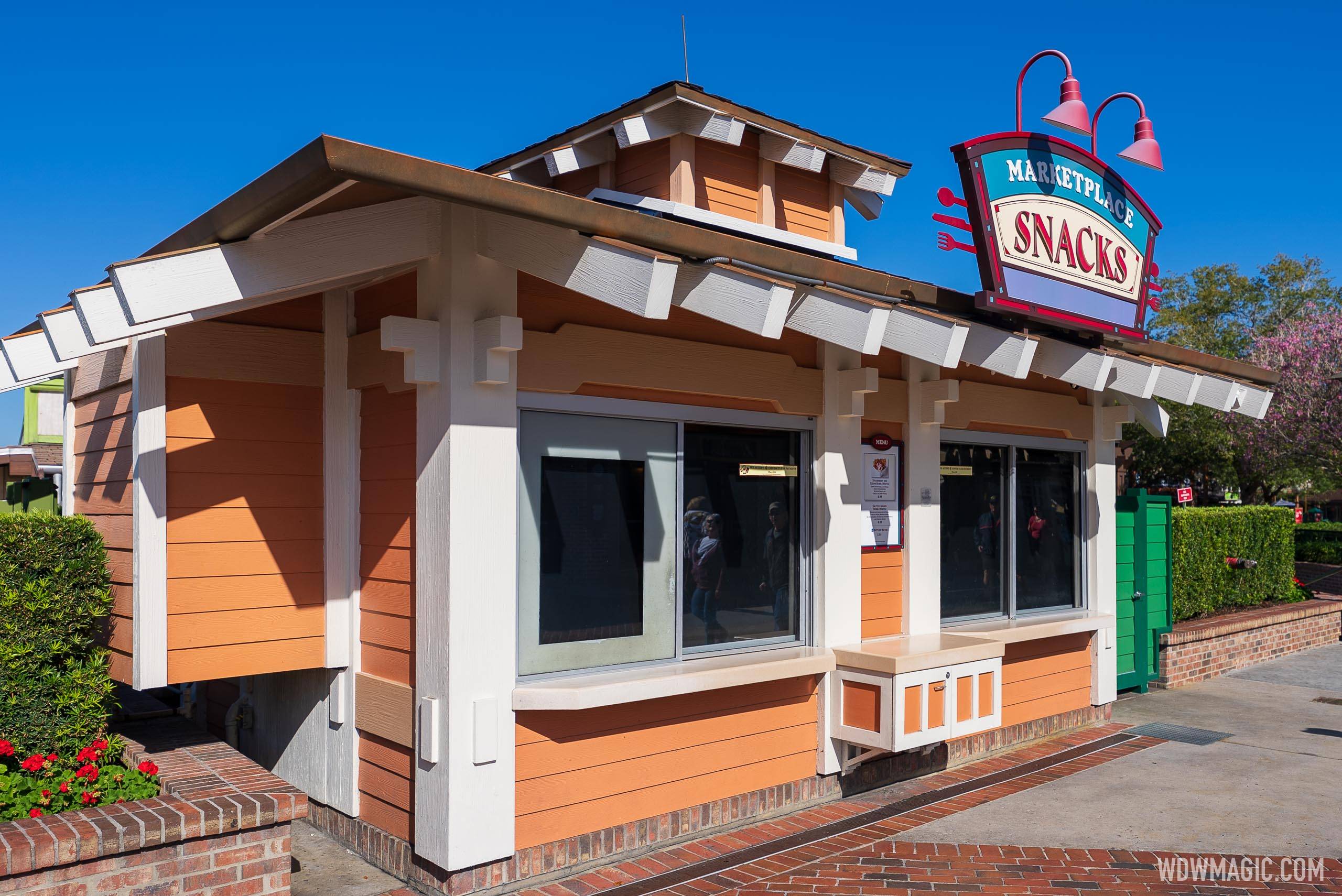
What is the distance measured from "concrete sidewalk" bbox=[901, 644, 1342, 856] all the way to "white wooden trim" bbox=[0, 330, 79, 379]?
496 centimetres

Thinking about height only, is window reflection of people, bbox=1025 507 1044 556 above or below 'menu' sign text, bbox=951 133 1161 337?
below

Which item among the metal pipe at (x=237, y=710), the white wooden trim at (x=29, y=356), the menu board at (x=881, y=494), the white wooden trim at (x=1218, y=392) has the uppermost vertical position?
the white wooden trim at (x=1218, y=392)

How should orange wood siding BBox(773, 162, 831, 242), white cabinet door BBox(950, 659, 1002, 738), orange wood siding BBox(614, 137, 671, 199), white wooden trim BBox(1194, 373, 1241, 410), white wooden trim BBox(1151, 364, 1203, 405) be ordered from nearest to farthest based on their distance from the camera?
1. white cabinet door BBox(950, 659, 1002, 738)
2. white wooden trim BBox(1151, 364, 1203, 405)
3. orange wood siding BBox(614, 137, 671, 199)
4. white wooden trim BBox(1194, 373, 1241, 410)
5. orange wood siding BBox(773, 162, 831, 242)

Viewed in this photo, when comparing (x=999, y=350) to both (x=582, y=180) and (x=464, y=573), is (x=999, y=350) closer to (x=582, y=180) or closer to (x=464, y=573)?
(x=464, y=573)

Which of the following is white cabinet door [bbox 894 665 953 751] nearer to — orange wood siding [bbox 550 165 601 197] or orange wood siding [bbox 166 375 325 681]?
orange wood siding [bbox 166 375 325 681]

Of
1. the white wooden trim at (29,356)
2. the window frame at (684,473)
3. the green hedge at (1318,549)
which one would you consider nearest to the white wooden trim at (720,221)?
the window frame at (684,473)

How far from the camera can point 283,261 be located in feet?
13.9

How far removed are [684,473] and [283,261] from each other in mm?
2501

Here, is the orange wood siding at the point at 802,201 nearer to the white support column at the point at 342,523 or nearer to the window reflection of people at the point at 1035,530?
the window reflection of people at the point at 1035,530

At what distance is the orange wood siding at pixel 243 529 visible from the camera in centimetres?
498

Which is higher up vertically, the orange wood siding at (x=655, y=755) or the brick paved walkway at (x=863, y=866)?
the orange wood siding at (x=655, y=755)

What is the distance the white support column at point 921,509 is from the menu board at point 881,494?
0.09 meters

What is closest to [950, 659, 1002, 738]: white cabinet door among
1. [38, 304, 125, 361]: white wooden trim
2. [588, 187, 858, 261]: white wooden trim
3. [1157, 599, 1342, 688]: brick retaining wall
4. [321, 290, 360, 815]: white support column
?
[588, 187, 858, 261]: white wooden trim

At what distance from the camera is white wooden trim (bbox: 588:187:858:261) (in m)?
7.23
